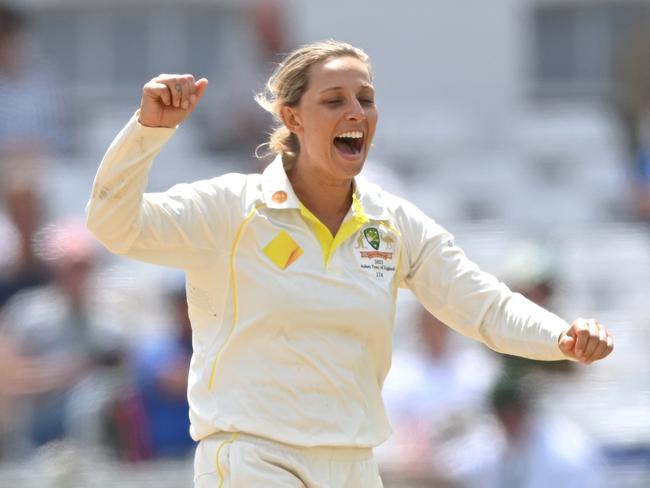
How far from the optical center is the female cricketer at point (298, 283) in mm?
4559

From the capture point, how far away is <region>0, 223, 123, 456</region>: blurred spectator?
7.55 metres

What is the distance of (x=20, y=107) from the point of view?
9.53 m

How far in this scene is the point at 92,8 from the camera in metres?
12.1

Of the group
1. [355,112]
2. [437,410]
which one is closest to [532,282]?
[437,410]

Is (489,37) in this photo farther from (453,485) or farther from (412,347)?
(453,485)

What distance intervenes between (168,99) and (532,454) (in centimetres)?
336

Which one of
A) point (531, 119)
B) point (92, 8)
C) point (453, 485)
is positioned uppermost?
point (92, 8)

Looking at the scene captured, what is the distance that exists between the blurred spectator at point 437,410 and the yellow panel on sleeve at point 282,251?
2.95 meters

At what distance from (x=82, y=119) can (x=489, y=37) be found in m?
2.80

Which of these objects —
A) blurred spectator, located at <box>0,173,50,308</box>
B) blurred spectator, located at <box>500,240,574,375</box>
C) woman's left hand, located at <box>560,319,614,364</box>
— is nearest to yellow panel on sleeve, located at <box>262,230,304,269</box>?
woman's left hand, located at <box>560,319,614,364</box>

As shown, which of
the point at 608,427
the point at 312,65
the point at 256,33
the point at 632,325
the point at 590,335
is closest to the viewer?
the point at 590,335

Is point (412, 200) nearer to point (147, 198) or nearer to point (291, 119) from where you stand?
point (291, 119)

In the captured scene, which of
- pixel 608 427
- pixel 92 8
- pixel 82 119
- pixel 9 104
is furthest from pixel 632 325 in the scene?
pixel 92 8

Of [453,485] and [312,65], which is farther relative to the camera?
[453,485]
